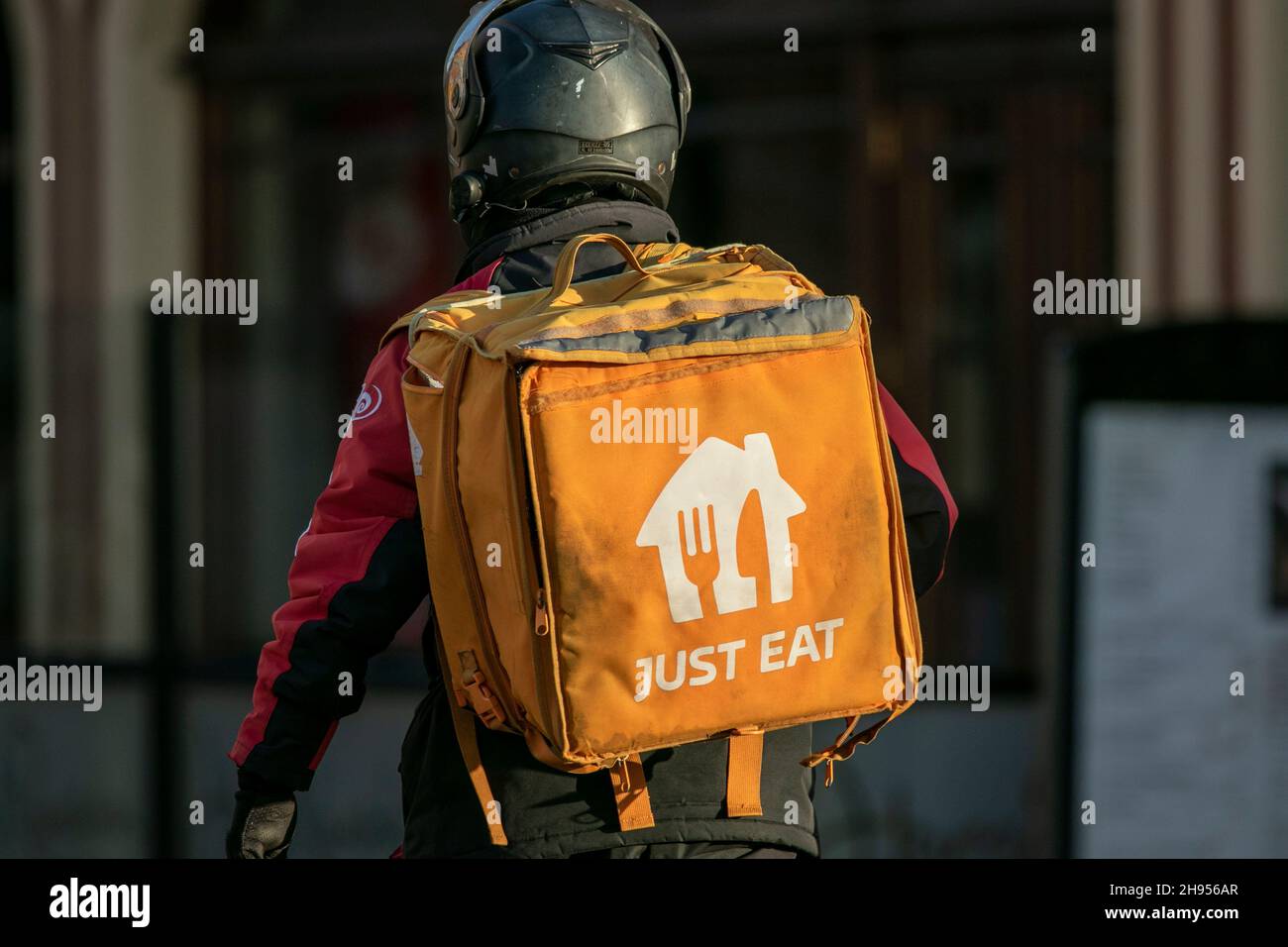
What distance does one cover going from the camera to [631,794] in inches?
89.5

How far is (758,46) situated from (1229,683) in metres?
3.00

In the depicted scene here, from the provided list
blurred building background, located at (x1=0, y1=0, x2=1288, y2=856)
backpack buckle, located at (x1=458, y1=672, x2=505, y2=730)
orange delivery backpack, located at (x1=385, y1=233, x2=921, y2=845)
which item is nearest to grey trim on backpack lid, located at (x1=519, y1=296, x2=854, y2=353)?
orange delivery backpack, located at (x1=385, y1=233, x2=921, y2=845)

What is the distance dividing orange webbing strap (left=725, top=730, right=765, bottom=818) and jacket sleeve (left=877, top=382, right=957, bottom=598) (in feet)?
1.01

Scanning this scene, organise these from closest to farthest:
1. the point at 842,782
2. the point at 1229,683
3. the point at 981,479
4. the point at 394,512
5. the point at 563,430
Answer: the point at 563,430 < the point at 394,512 < the point at 1229,683 < the point at 842,782 < the point at 981,479

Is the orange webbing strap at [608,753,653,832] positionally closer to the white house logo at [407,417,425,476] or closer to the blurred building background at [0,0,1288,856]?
the white house logo at [407,417,425,476]

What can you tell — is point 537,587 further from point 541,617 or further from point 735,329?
point 735,329

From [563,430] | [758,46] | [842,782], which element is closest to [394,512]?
[563,430]

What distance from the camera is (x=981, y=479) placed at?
6121 mm

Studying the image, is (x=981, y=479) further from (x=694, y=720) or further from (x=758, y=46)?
(x=694, y=720)

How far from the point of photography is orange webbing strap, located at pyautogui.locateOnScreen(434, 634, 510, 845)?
7.54 ft

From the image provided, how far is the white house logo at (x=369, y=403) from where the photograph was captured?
7.74ft

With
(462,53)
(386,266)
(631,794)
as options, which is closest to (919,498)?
(631,794)

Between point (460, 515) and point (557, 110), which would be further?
point (557, 110)

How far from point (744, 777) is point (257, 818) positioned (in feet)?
2.17
